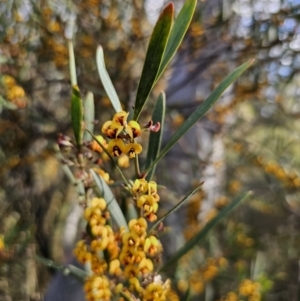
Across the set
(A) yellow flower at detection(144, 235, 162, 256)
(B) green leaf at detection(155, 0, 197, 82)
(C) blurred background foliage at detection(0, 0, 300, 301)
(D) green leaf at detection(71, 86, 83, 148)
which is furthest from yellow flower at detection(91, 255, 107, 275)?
(C) blurred background foliage at detection(0, 0, 300, 301)

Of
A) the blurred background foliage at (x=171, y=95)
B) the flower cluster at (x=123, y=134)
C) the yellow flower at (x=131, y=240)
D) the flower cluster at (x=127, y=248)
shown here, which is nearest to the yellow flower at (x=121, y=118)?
the flower cluster at (x=123, y=134)

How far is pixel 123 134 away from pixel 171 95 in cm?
157

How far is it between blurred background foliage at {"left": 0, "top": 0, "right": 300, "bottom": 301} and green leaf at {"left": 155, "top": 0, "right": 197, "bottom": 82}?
897 millimetres

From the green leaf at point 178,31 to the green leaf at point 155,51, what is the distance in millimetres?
13

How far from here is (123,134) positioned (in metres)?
0.55

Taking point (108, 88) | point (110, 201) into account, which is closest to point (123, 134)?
point (108, 88)

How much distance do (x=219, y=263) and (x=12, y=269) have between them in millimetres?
920

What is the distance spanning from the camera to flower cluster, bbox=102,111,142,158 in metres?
0.52

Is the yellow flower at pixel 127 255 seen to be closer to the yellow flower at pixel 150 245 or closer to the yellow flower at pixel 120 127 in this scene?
the yellow flower at pixel 150 245

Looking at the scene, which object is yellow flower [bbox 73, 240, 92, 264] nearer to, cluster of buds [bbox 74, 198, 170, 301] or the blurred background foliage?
cluster of buds [bbox 74, 198, 170, 301]

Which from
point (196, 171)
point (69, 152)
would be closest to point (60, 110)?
point (196, 171)

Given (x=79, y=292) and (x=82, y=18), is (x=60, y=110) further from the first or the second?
(x=79, y=292)

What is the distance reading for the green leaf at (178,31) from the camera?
554 millimetres

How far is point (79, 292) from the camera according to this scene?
1.52 m
